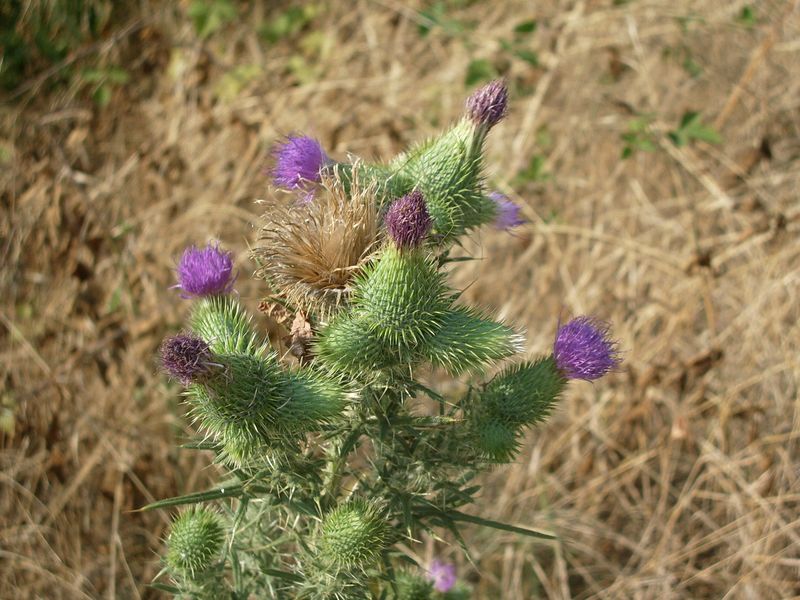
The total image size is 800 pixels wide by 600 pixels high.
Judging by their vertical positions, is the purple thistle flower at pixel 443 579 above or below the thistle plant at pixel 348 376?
below

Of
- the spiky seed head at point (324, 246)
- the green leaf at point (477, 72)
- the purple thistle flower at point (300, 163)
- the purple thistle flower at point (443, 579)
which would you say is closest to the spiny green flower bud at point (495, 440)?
the spiky seed head at point (324, 246)

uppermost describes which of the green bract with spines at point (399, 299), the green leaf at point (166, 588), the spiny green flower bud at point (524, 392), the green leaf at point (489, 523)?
the green bract with spines at point (399, 299)

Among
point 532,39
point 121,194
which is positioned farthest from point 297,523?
point 532,39

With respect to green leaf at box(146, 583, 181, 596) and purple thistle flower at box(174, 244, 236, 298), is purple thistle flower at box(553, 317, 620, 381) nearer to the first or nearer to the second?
purple thistle flower at box(174, 244, 236, 298)

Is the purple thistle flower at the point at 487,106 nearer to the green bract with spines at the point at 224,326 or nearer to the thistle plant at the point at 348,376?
the thistle plant at the point at 348,376

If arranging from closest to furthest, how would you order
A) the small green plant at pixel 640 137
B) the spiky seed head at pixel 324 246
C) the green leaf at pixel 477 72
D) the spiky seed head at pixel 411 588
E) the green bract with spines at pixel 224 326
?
the spiky seed head at pixel 324 246 → the green bract with spines at pixel 224 326 → the spiky seed head at pixel 411 588 → the small green plant at pixel 640 137 → the green leaf at pixel 477 72

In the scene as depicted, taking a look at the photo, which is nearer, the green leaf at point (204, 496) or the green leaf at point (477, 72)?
the green leaf at point (204, 496)

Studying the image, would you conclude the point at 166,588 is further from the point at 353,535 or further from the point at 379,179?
the point at 379,179
